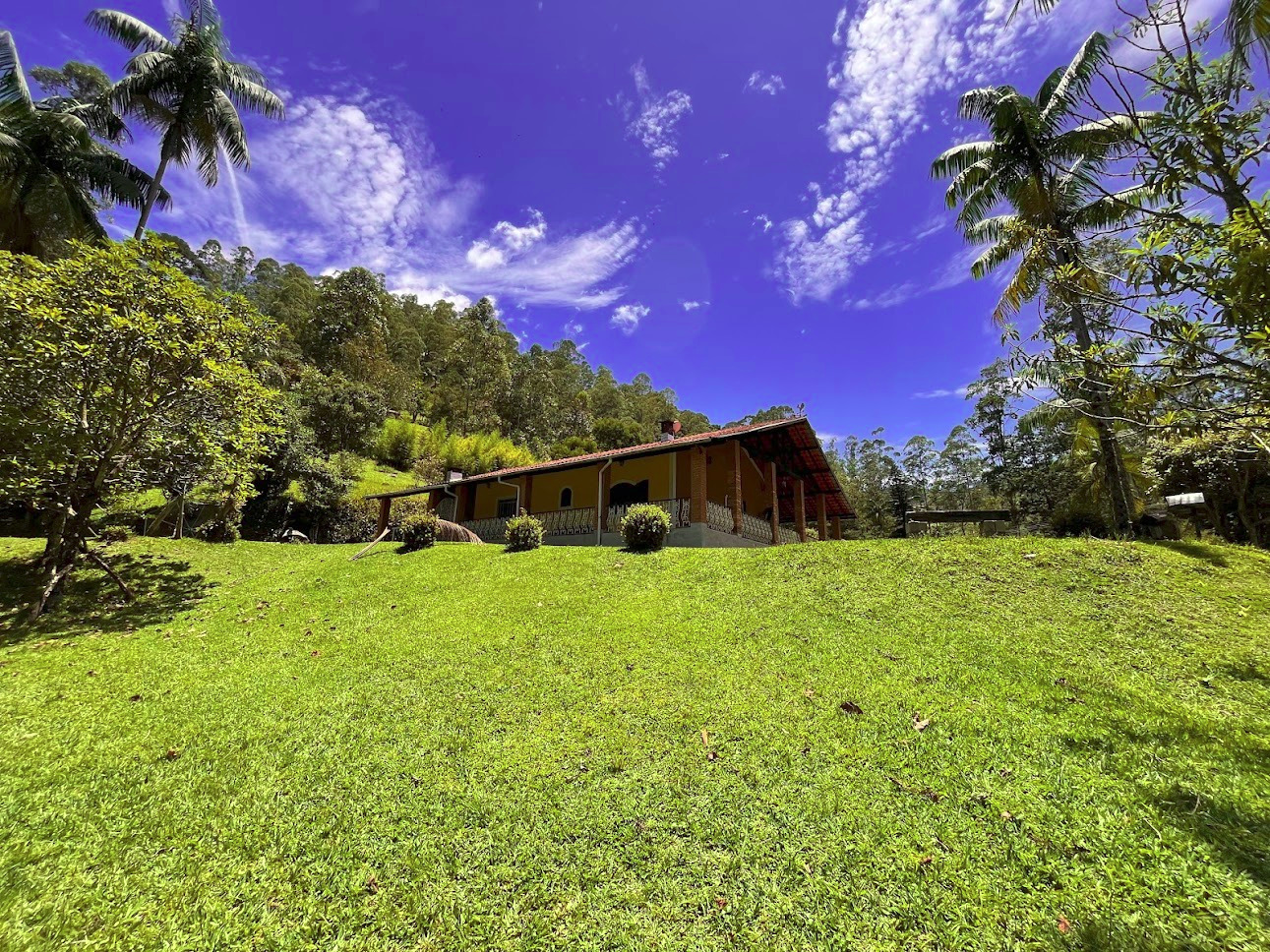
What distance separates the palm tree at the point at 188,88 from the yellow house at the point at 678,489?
14.1m

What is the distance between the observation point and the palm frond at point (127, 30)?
53.2 ft

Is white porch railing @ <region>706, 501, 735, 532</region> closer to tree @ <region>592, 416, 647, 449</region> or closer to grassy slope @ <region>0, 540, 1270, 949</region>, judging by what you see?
grassy slope @ <region>0, 540, 1270, 949</region>

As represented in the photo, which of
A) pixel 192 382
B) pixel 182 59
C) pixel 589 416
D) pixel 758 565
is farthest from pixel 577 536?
pixel 589 416

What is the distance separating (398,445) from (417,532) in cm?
2395

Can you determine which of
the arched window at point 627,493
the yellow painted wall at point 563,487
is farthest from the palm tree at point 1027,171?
the yellow painted wall at point 563,487

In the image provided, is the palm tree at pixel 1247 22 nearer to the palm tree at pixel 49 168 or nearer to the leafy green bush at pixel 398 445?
the palm tree at pixel 49 168

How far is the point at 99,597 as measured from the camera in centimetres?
1055

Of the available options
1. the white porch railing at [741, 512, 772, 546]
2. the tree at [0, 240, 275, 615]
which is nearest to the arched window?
the white porch railing at [741, 512, 772, 546]

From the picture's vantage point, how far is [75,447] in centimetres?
967

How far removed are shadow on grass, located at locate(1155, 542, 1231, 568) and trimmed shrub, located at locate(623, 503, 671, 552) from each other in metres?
10.6

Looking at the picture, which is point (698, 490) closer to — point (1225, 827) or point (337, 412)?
point (1225, 827)

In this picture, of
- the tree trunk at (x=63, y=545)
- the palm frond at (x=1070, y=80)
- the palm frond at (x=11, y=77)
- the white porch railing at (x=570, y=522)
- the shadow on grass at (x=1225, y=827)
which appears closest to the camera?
the shadow on grass at (x=1225, y=827)

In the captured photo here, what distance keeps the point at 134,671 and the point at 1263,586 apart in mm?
17393

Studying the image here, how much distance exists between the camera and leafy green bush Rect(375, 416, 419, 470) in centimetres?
3672
